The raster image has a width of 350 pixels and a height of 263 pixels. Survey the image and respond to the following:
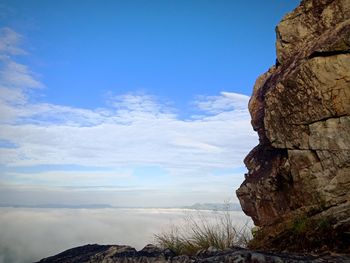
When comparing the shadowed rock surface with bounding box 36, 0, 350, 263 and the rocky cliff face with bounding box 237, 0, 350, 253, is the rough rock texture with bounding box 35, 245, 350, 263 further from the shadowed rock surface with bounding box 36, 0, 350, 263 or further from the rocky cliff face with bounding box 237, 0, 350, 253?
the rocky cliff face with bounding box 237, 0, 350, 253

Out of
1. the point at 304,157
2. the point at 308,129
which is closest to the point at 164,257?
the point at 304,157

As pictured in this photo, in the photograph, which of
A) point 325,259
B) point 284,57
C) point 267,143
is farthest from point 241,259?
point 284,57

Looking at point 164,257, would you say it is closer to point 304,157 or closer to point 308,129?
point 304,157

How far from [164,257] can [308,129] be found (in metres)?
5.63

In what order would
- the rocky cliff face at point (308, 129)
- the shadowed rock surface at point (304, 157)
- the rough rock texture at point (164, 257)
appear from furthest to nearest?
the rocky cliff face at point (308, 129) → the shadowed rock surface at point (304, 157) → the rough rock texture at point (164, 257)

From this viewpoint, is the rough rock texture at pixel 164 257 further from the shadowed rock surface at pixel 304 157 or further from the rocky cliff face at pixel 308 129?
the rocky cliff face at pixel 308 129

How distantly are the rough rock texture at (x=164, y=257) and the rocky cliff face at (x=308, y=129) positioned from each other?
1528mm

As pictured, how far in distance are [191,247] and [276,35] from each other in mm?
8600

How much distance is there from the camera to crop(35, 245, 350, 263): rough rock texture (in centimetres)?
679

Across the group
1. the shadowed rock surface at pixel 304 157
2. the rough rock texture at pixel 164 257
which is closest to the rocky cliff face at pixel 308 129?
the shadowed rock surface at pixel 304 157

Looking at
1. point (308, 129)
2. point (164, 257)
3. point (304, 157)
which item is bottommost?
point (164, 257)

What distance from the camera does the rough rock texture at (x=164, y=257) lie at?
6.79 meters

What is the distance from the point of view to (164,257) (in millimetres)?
9000

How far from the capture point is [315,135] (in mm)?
10391
